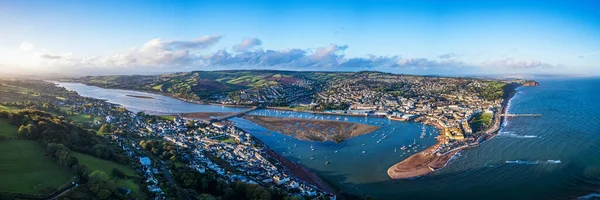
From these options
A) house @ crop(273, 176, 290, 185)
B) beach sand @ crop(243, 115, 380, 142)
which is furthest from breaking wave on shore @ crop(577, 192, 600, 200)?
beach sand @ crop(243, 115, 380, 142)

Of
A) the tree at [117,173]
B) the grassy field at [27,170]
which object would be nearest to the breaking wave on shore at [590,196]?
the tree at [117,173]

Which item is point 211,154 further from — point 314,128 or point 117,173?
point 314,128

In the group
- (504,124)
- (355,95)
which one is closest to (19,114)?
(504,124)

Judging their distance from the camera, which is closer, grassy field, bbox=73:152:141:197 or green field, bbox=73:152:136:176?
grassy field, bbox=73:152:141:197

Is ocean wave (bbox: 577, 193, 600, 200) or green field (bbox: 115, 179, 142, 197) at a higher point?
green field (bbox: 115, 179, 142, 197)

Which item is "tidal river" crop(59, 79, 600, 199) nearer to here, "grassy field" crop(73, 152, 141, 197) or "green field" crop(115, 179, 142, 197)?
"green field" crop(115, 179, 142, 197)
